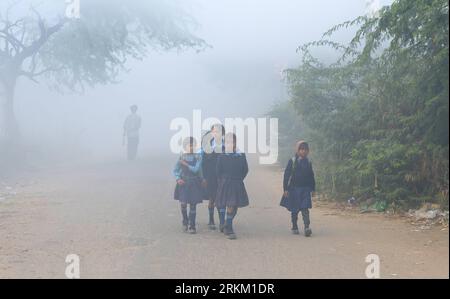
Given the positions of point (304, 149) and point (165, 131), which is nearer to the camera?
point (304, 149)

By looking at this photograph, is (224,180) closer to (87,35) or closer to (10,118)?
(87,35)

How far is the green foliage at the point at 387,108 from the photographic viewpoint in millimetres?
8828

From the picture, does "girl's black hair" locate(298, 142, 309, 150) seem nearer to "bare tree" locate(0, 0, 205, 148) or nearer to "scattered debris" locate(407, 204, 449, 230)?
"scattered debris" locate(407, 204, 449, 230)

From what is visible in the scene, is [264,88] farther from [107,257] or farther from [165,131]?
[107,257]

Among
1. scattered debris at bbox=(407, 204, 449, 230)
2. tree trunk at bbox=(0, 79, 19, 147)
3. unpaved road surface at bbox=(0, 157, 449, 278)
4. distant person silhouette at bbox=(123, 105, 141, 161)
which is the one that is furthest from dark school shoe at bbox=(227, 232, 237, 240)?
tree trunk at bbox=(0, 79, 19, 147)

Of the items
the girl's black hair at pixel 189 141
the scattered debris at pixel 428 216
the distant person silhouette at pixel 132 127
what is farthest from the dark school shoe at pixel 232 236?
the distant person silhouette at pixel 132 127

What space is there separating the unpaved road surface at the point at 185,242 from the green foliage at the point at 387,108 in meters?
0.91

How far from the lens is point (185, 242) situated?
355 inches

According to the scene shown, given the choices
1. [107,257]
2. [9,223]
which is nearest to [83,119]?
[9,223]

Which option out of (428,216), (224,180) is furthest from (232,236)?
(428,216)

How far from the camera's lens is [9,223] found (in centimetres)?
1076

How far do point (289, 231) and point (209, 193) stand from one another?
133 cm

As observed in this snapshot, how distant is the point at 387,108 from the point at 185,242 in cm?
497

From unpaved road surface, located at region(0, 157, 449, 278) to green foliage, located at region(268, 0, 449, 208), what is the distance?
91 cm
